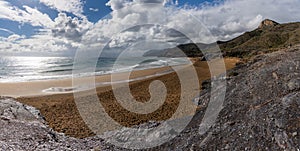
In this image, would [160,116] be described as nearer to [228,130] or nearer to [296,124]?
[228,130]

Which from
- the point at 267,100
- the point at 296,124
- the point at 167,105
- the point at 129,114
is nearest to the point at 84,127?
the point at 129,114

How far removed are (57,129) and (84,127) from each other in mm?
1726

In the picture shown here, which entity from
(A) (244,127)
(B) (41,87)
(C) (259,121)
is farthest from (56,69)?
(C) (259,121)

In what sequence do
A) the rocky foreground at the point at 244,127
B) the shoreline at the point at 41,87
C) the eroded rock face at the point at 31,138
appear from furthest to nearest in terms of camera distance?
the shoreline at the point at 41,87, the eroded rock face at the point at 31,138, the rocky foreground at the point at 244,127

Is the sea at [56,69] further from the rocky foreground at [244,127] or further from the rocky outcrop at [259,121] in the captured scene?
the rocky outcrop at [259,121]

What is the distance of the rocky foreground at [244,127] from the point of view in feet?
27.4

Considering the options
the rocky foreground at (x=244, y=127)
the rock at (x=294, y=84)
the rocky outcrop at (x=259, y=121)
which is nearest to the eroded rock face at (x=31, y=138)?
the rocky foreground at (x=244, y=127)

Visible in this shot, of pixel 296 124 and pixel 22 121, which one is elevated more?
pixel 296 124

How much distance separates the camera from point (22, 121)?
16.1 m

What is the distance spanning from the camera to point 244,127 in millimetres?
9312

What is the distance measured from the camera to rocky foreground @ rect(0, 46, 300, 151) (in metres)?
8.35

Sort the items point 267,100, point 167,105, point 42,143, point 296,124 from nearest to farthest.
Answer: point 296,124 → point 267,100 → point 42,143 → point 167,105

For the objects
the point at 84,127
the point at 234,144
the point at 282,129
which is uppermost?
the point at 282,129

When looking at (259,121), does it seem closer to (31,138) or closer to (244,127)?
(244,127)
